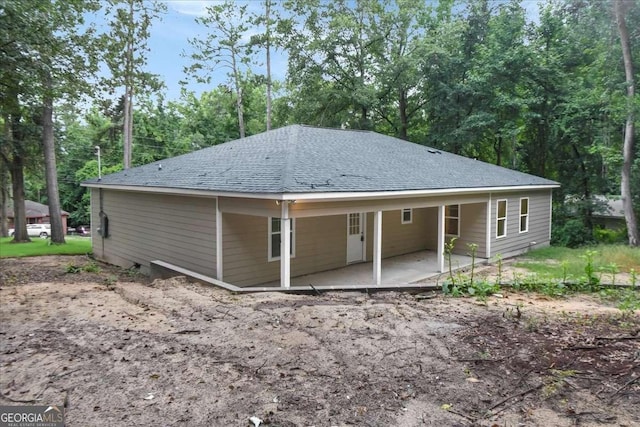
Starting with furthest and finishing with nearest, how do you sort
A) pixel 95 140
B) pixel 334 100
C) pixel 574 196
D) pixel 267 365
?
pixel 95 140
pixel 334 100
pixel 574 196
pixel 267 365

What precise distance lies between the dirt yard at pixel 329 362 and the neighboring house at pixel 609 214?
50.1ft

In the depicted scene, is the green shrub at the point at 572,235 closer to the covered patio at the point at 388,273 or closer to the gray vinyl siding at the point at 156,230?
the covered patio at the point at 388,273

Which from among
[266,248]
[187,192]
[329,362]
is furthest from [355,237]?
[329,362]

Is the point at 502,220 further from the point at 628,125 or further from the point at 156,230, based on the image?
the point at 156,230

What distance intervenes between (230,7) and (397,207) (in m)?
21.9

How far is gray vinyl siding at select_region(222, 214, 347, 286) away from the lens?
8.84 metres

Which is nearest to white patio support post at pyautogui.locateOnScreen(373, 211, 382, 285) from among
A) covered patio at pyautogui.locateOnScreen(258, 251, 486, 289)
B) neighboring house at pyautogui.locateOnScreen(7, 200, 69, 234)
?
covered patio at pyautogui.locateOnScreen(258, 251, 486, 289)

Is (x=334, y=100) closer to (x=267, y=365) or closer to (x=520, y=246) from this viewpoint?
(x=520, y=246)

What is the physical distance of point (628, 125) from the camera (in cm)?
1530

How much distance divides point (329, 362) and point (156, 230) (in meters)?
8.29

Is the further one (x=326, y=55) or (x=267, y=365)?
(x=326, y=55)

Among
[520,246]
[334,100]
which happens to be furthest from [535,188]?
[334,100]

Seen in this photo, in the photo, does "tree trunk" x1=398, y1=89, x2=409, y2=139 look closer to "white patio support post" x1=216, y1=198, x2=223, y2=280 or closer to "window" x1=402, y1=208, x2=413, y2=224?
"window" x1=402, y1=208, x2=413, y2=224

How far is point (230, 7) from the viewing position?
25.8 metres
